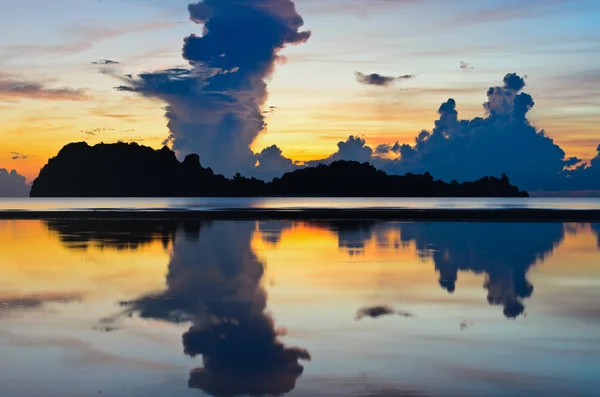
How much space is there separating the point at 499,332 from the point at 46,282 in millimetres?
15832

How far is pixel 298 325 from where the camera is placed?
1688cm

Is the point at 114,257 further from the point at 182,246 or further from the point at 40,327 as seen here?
the point at 40,327

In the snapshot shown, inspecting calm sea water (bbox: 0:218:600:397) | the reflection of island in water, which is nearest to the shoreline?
calm sea water (bbox: 0:218:600:397)

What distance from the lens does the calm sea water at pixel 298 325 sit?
38.4 feet

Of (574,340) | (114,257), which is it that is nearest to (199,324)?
(574,340)

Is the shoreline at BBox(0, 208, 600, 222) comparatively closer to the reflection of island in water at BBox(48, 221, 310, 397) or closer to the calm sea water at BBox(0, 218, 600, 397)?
the calm sea water at BBox(0, 218, 600, 397)

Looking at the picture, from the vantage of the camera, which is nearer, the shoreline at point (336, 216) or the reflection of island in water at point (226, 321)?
the reflection of island in water at point (226, 321)

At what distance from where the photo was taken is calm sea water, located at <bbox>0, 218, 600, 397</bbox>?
461 inches

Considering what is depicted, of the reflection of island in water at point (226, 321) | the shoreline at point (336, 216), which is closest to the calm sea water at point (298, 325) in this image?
the reflection of island in water at point (226, 321)

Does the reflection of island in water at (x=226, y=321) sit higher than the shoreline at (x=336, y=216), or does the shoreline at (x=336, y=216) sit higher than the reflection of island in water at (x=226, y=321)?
the shoreline at (x=336, y=216)

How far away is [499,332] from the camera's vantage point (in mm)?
16078

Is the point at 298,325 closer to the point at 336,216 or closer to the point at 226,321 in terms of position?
the point at 226,321

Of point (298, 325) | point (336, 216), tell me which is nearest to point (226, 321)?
point (298, 325)

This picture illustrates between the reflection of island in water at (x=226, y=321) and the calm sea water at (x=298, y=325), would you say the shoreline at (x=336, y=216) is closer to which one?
the calm sea water at (x=298, y=325)
